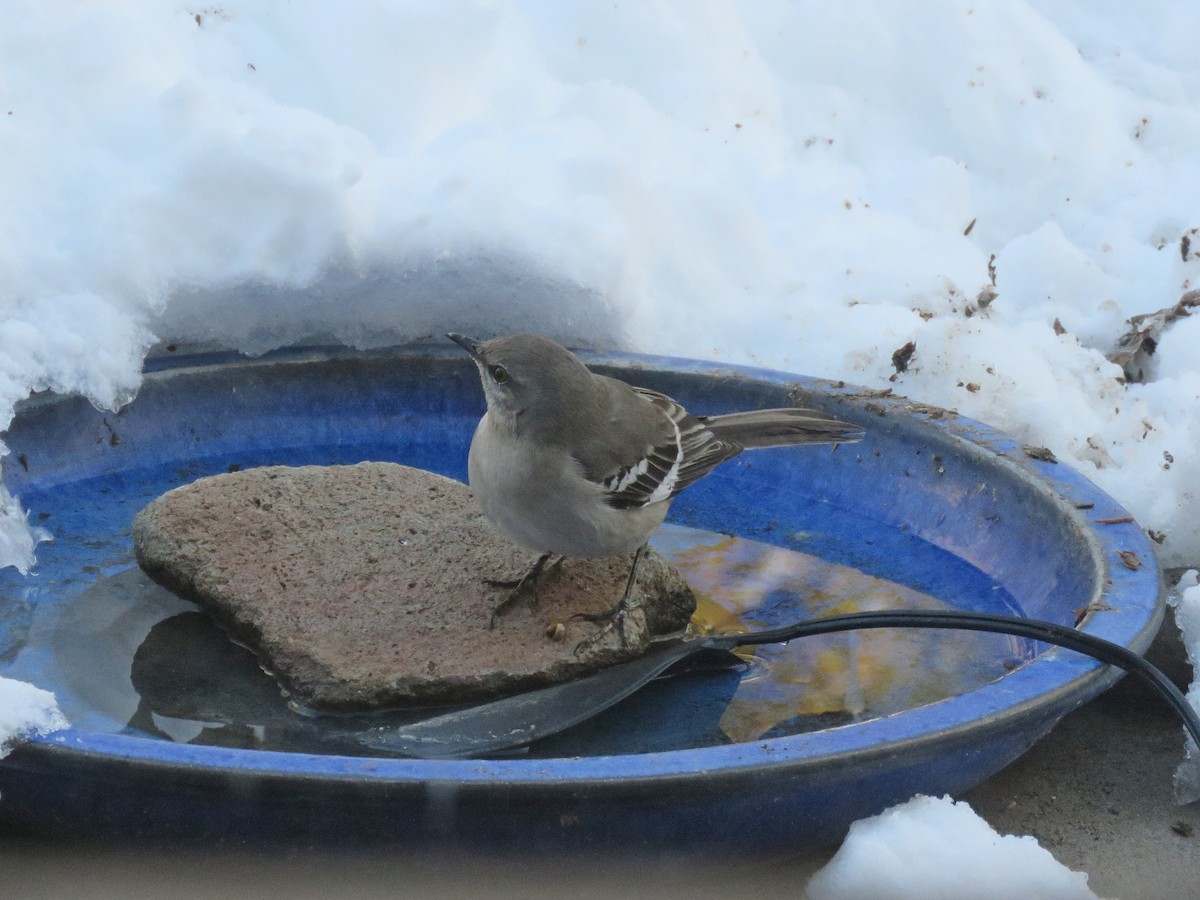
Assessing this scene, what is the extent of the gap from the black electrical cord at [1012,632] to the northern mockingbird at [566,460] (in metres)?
0.49

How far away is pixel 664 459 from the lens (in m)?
4.11

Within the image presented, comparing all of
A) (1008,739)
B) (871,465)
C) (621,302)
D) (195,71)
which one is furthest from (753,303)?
(1008,739)

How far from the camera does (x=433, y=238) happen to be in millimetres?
5164

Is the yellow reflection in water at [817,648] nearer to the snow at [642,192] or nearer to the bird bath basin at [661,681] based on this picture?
the bird bath basin at [661,681]

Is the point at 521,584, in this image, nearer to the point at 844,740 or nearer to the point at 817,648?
the point at 817,648

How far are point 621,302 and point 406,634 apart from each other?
2197 millimetres

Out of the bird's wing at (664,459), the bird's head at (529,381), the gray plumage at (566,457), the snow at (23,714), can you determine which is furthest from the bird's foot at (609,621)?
the snow at (23,714)

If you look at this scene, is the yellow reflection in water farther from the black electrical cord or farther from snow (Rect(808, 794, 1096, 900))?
snow (Rect(808, 794, 1096, 900))

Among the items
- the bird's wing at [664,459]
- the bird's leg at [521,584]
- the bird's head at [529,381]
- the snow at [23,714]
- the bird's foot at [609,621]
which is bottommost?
the bird's foot at [609,621]

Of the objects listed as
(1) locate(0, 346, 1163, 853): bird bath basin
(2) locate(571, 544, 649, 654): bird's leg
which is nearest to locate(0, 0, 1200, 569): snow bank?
(1) locate(0, 346, 1163, 853): bird bath basin

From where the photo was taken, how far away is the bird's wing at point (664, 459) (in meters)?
3.87

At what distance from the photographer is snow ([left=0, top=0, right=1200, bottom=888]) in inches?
195

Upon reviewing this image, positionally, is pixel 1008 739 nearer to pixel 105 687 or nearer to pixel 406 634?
pixel 406 634

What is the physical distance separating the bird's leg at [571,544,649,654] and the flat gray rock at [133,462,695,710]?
2 centimetres
